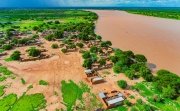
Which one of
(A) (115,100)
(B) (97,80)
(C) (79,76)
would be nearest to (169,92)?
(A) (115,100)

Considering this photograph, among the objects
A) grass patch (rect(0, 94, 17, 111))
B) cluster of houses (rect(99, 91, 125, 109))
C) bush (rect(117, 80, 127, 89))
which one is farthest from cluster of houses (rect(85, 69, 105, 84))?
grass patch (rect(0, 94, 17, 111))

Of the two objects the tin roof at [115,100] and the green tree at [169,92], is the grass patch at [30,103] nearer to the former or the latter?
the tin roof at [115,100]

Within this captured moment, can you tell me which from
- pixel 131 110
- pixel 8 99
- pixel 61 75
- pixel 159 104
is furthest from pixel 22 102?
pixel 159 104

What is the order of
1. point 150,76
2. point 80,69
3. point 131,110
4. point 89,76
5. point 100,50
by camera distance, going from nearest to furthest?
point 131,110
point 150,76
point 89,76
point 80,69
point 100,50

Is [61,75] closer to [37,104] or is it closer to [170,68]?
[37,104]

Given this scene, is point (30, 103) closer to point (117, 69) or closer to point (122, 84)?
point (122, 84)

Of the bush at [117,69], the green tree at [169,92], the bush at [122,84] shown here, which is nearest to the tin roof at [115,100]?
the bush at [122,84]

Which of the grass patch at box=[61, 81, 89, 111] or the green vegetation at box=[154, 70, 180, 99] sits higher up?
the green vegetation at box=[154, 70, 180, 99]

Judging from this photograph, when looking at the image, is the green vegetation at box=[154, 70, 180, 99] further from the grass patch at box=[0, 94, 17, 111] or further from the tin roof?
the grass patch at box=[0, 94, 17, 111]
